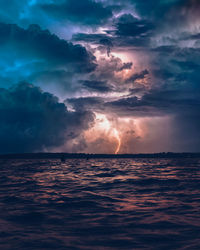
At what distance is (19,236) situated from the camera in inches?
271

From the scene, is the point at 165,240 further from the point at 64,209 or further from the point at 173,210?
the point at 64,209

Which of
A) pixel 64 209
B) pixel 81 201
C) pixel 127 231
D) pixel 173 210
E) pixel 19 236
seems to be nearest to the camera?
pixel 19 236

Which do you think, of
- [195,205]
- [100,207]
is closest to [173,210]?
[195,205]

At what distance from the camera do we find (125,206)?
36.8 ft

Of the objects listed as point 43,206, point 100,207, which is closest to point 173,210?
point 100,207

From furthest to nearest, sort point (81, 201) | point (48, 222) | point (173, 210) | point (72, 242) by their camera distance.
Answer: point (81, 201) < point (173, 210) < point (48, 222) < point (72, 242)

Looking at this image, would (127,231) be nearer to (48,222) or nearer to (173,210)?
(48,222)

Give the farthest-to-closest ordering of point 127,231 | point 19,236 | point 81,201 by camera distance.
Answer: point 81,201 → point 127,231 → point 19,236

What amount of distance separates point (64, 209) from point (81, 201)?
72.7 inches

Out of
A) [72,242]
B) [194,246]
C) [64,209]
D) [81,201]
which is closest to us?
[194,246]

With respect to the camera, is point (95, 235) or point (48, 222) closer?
point (95, 235)

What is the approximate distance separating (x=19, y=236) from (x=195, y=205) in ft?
27.3

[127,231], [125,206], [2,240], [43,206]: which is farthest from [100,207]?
[2,240]

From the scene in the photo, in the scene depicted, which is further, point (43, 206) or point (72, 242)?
point (43, 206)
